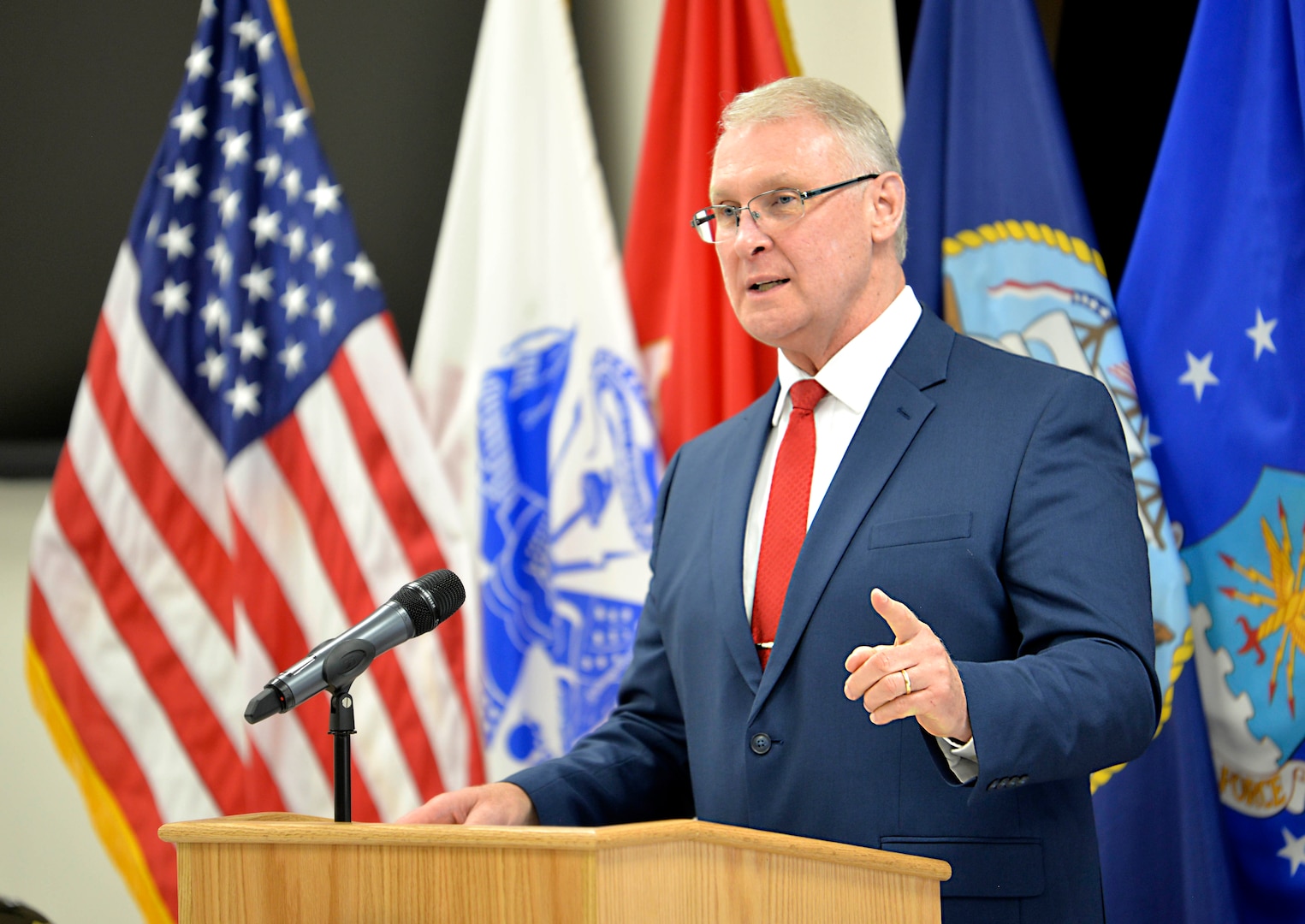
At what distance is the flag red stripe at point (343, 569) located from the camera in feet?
8.87

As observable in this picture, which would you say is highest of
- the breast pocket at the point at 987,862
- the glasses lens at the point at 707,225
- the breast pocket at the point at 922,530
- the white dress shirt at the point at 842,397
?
the glasses lens at the point at 707,225

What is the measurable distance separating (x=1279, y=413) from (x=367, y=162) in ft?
7.45

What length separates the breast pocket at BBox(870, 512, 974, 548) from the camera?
4.93ft

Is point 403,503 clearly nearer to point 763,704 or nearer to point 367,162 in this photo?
point 367,162

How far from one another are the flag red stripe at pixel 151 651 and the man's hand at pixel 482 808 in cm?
144

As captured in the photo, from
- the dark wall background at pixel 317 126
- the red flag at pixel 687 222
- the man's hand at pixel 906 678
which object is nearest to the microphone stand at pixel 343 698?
the man's hand at pixel 906 678

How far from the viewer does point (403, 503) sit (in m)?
2.75

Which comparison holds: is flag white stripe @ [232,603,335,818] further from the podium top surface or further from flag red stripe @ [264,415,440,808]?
the podium top surface

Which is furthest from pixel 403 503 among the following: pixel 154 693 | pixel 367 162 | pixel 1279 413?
pixel 1279 413

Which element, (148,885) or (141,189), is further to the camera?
(141,189)

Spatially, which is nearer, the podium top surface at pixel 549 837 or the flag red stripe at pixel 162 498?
the podium top surface at pixel 549 837

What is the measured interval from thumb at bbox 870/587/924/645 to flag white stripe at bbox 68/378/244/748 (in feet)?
6.76

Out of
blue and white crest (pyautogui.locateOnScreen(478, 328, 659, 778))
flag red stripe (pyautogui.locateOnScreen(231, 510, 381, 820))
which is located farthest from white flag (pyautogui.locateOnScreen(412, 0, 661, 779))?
flag red stripe (pyautogui.locateOnScreen(231, 510, 381, 820))

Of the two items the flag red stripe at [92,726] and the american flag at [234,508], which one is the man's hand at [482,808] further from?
the flag red stripe at [92,726]
